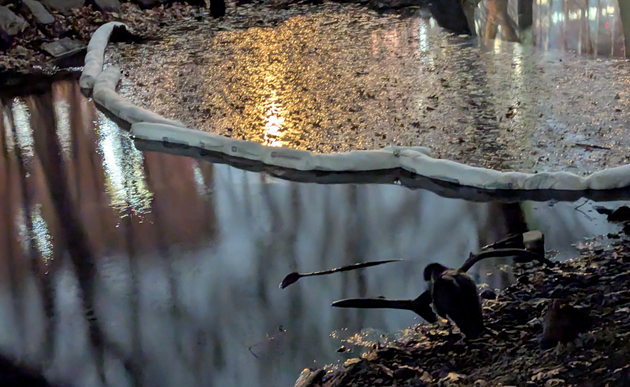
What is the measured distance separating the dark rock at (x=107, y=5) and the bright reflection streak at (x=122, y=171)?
567 centimetres

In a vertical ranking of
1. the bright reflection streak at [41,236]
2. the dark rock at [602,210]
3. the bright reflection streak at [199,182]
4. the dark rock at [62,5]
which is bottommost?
the dark rock at [602,210]

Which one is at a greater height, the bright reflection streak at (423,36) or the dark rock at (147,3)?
the dark rock at (147,3)

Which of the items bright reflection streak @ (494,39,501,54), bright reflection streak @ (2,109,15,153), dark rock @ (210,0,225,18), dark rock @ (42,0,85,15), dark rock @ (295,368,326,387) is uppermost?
dark rock @ (42,0,85,15)

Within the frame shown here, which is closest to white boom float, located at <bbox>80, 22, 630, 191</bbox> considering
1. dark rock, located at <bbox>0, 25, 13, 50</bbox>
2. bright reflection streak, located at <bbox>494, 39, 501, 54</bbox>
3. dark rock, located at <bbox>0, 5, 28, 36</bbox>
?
bright reflection streak, located at <bbox>494, 39, 501, 54</bbox>

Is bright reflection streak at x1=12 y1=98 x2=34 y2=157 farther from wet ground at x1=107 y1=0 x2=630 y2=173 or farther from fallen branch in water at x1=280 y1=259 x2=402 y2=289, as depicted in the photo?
fallen branch in water at x1=280 y1=259 x2=402 y2=289

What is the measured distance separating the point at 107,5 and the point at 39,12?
1492 millimetres

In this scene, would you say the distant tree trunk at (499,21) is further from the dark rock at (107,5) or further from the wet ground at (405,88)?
the dark rock at (107,5)

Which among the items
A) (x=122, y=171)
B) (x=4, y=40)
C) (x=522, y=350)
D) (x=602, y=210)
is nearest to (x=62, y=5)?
(x=4, y=40)

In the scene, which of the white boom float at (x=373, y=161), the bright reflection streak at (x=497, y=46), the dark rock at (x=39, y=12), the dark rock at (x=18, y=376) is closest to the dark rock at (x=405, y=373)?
the dark rock at (x=18, y=376)

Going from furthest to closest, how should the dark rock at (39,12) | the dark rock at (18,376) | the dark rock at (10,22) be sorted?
the dark rock at (39,12) → the dark rock at (10,22) → the dark rock at (18,376)

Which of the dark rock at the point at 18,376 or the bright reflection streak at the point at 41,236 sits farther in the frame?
the bright reflection streak at the point at 41,236

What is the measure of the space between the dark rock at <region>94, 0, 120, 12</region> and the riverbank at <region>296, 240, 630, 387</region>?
9.40m

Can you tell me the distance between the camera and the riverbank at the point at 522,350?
215cm

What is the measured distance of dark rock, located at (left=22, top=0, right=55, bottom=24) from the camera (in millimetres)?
9211
